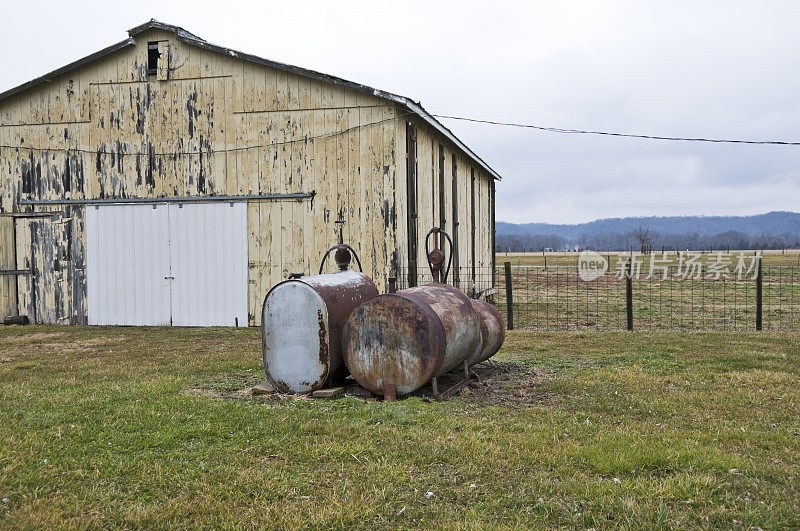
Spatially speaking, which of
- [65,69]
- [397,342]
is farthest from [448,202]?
[397,342]

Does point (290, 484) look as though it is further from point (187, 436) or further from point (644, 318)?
point (644, 318)

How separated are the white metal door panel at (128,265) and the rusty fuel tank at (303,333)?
26.2ft

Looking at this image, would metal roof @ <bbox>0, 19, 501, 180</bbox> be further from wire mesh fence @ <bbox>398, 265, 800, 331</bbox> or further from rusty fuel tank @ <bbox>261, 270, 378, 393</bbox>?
rusty fuel tank @ <bbox>261, 270, 378, 393</bbox>

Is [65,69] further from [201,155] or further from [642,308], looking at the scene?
[642,308]

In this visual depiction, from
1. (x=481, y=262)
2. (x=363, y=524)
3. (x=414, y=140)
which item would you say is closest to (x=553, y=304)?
(x=481, y=262)

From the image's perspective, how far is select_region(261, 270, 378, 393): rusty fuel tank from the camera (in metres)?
7.57

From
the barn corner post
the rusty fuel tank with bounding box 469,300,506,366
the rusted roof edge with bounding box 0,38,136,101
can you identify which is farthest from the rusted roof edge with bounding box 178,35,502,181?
the rusty fuel tank with bounding box 469,300,506,366

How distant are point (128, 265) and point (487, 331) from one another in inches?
367

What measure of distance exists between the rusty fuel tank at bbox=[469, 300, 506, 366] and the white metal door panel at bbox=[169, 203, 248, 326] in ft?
22.0

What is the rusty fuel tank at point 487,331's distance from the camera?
29.4 ft

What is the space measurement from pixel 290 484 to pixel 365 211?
9.44 metres

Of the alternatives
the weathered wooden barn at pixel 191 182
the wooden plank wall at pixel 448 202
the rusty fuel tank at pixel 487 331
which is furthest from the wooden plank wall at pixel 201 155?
the rusty fuel tank at pixel 487 331

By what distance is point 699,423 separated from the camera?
6281 mm

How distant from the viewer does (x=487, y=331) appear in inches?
358
